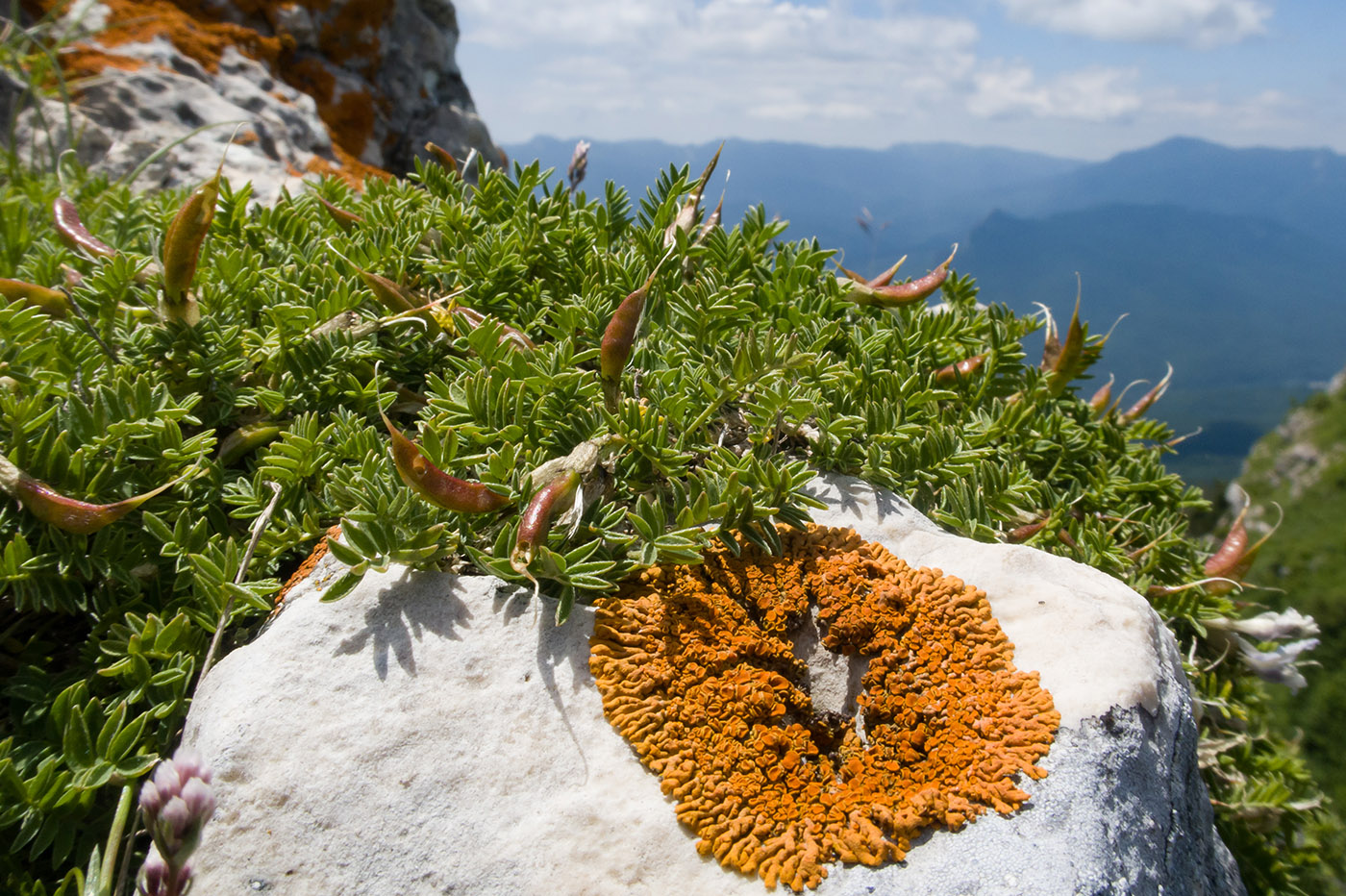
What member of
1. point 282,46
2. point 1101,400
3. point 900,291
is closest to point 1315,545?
point 1101,400

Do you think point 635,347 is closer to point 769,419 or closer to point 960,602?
point 769,419

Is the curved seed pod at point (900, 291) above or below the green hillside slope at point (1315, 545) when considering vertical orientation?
above

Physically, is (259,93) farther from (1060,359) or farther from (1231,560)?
(1231,560)

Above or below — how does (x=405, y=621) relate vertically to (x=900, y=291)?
below

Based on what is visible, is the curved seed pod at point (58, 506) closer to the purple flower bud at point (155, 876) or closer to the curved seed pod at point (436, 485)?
the curved seed pod at point (436, 485)

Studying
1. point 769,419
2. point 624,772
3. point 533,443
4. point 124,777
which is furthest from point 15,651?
point 769,419

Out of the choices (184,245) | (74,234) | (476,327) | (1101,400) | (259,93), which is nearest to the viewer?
(184,245)

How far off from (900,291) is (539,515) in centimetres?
193

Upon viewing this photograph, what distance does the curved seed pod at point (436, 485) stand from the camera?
6.47 ft

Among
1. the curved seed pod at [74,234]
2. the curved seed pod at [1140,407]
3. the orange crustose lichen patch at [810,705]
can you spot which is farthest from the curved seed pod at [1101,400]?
the curved seed pod at [74,234]

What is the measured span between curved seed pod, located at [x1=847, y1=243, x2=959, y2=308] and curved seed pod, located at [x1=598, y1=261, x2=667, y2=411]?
1.27m

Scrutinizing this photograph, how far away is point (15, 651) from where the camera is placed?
2.43m

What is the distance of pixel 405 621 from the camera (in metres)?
2.18

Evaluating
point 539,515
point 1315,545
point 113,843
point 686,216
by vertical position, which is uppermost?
point 686,216
